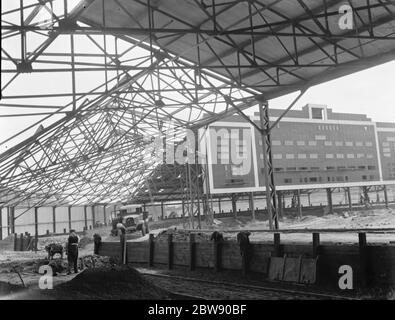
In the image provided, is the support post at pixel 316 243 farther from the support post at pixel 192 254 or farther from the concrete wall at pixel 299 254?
the support post at pixel 192 254

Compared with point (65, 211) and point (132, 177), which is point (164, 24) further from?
point (65, 211)

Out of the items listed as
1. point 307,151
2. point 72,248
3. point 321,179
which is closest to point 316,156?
point 307,151

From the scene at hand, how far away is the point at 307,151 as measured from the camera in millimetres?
52281

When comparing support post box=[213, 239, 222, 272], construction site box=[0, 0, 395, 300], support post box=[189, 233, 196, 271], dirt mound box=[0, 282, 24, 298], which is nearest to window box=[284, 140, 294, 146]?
construction site box=[0, 0, 395, 300]

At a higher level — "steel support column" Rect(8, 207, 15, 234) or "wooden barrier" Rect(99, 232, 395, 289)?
"steel support column" Rect(8, 207, 15, 234)

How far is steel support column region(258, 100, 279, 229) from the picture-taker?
62.5 ft

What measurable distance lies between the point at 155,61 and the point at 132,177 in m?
27.8

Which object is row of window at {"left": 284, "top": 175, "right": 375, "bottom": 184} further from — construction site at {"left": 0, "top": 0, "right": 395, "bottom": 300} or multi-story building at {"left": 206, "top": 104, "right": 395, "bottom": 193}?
construction site at {"left": 0, "top": 0, "right": 395, "bottom": 300}

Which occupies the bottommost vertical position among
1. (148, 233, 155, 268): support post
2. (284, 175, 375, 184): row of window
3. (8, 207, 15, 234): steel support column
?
(148, 233, 155, 268): support post

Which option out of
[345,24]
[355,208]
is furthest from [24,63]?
[355,208]

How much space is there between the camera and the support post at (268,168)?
62.5 ft

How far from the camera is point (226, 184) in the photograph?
152 feet

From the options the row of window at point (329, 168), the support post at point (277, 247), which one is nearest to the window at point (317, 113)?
the row of window at point (329, 168)

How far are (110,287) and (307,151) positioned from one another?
43573 millimetres
